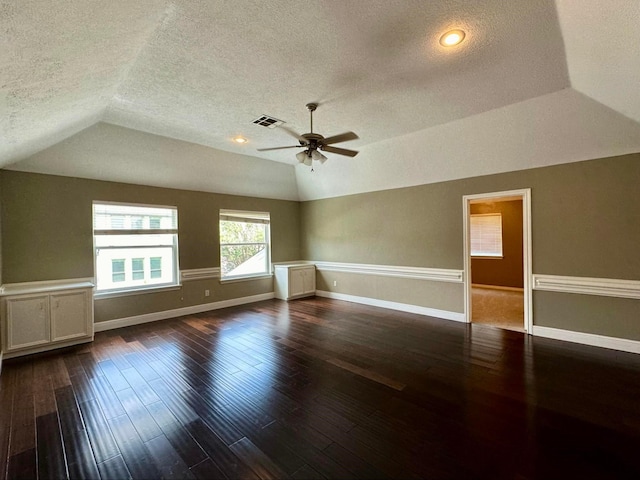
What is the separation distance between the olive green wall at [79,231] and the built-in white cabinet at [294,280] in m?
1.12

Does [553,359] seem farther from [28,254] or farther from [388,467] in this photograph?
[28,254]

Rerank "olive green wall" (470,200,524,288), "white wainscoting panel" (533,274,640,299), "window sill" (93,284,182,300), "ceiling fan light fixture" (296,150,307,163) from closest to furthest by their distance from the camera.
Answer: "ceiling fan light fixture" (296,150,307,163) → "white wainscoting panel" (533,274,640,299) → "window sill" (93,284,182,300) → "olive green wall" (470,200,524,288)

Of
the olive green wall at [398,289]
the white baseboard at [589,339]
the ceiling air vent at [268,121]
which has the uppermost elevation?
the ceiling air vent at [268,121]

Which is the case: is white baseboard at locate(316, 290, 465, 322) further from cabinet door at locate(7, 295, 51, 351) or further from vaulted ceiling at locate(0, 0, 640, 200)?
cabinet door at locate(7, 295, 51, 351)

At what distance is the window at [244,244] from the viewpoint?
6180mm

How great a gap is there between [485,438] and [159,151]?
545 cm

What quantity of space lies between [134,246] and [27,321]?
68.6 inches

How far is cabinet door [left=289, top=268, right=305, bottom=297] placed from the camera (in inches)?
A: 261

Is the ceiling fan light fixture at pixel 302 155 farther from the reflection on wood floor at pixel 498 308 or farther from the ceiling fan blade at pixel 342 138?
the reflection on wood floor at pixel 498 308

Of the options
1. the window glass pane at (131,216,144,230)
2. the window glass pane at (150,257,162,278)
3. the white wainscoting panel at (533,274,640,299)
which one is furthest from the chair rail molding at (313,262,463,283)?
the window glass pane at (131,216,144,230)

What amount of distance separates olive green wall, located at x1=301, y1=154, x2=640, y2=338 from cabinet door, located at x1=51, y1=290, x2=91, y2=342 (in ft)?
16.8

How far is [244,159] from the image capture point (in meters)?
5.51

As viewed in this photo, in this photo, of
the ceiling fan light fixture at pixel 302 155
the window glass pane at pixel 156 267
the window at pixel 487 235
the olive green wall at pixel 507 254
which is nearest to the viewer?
the ceiling fan light fixture at pixel 302 155

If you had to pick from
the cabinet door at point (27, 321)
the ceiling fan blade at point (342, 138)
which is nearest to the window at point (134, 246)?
the cabinet door at point (27, 321)
